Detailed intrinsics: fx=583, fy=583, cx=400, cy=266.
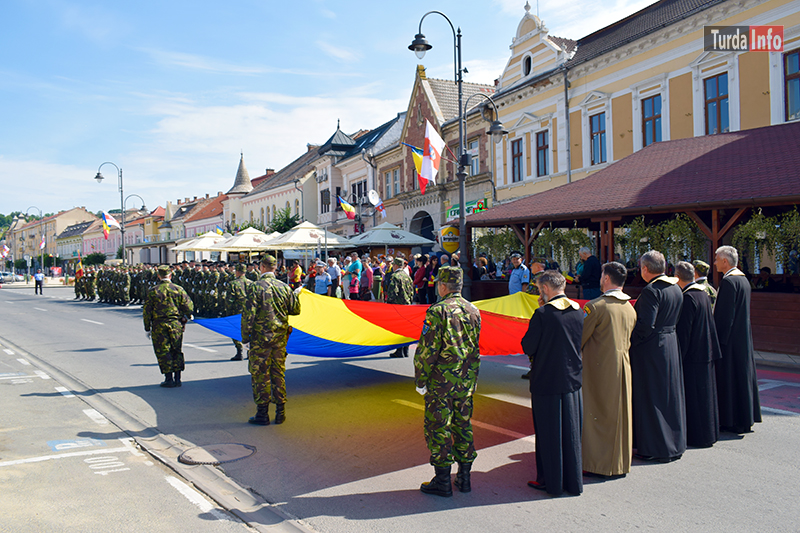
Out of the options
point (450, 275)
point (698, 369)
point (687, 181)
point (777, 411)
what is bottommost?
point (777, 411)

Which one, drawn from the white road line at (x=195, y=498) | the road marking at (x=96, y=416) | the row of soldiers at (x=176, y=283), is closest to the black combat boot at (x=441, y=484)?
the white road line at (x=195, y=498)

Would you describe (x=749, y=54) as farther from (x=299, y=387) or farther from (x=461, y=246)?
(x=299, y=387)

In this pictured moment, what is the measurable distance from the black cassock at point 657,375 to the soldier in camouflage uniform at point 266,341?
12.4 ft

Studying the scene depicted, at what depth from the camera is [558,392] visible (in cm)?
459

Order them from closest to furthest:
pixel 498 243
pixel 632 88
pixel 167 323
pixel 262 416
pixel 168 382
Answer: pixel 262 416
pixel 167 323
pixel 168 382
pixel 498 243
pixel 632 88

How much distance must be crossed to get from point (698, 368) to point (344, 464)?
11.9 feet

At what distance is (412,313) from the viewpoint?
299 inches

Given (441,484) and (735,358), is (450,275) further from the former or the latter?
(735,358)

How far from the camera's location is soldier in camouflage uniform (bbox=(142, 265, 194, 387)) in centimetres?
860

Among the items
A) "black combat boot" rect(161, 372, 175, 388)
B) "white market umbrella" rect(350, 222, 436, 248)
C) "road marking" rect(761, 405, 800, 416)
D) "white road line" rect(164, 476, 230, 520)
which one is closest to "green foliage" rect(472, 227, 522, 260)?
"white market umbrella" rect(350, 222, 436, 248)

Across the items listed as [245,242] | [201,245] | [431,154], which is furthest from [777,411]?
[201,245]

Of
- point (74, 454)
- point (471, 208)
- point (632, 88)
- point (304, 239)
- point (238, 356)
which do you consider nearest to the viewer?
point (74, 454)

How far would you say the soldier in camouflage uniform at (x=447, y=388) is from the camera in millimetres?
4594

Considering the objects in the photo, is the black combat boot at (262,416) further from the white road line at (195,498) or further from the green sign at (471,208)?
the green sign at (471,208)
